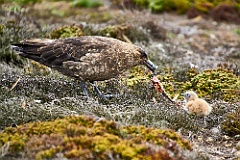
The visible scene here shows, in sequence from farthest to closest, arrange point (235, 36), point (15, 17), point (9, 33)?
point (235, 36) < point (15, 17) < point (9, 33)

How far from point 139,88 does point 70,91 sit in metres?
0.87

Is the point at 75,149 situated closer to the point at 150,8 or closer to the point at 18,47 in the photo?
the point at 18,47

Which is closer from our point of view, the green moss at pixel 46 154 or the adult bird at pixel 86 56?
the green moss at pixel 46 154

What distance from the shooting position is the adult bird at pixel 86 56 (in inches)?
265

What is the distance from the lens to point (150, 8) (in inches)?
584

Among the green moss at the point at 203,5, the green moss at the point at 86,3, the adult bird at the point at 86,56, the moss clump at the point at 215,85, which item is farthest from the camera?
the green moss at the point at 86,3

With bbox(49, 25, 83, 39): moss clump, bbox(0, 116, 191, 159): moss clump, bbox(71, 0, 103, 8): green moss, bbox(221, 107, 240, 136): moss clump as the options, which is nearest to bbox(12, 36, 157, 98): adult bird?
bbox(221, 107, 240, 136): moss clump

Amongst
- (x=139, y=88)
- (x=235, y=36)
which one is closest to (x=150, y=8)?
(x=235, y=36)

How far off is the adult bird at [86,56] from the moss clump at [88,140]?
1480 mm

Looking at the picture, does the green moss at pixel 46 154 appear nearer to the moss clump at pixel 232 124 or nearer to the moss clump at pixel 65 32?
the moss clump at pixel 232 124

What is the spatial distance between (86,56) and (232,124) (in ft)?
5.86

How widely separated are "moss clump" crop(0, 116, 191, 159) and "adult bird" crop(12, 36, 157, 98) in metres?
1.48

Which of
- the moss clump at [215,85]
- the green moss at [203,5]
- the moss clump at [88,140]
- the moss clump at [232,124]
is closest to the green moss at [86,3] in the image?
the green moss at [203,5]

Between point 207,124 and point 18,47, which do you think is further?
point 18,47
